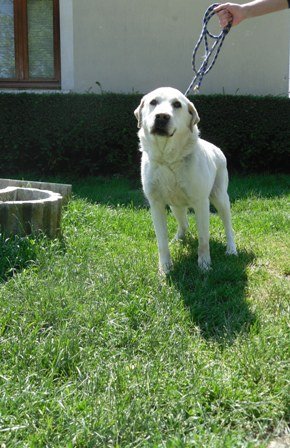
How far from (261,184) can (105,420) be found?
22.4 ft

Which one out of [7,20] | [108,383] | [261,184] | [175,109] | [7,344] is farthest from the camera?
[7,20]

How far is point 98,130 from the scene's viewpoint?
8.73 meters

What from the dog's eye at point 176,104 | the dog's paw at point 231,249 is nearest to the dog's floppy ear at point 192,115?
the dog's eye at point 176,104

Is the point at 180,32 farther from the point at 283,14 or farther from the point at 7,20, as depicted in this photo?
the point at 7,20

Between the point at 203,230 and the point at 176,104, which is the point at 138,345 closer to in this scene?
the point at 203,230

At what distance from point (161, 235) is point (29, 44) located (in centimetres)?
646

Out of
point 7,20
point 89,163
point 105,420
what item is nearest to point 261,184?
point 89,163

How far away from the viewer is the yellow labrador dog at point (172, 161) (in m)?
4.20

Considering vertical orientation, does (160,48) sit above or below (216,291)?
above

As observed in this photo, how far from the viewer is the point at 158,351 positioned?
3062 millimetres

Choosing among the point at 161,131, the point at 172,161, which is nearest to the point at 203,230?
the point at 172,161

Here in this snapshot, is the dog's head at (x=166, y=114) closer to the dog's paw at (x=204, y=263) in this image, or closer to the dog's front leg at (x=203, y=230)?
the dog's front leg at (x=203, y=230)

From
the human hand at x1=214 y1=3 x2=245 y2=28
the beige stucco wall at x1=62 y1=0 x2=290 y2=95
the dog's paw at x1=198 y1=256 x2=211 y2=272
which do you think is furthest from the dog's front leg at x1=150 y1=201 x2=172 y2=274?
the beige stucco wall at x1=62 y1=0 x2=290 y2=95

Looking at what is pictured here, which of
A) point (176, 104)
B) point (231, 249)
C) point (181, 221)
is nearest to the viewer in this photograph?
point (176, 104)
